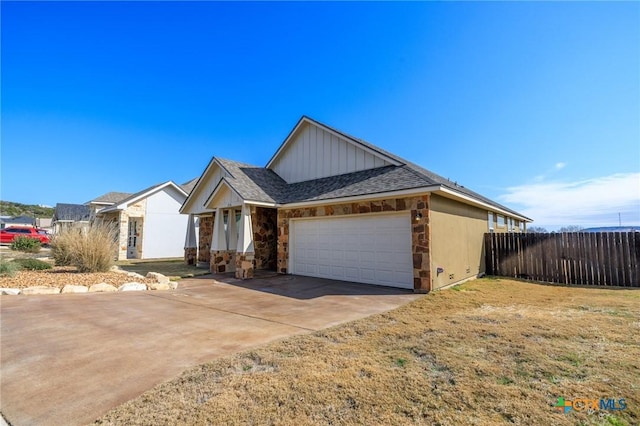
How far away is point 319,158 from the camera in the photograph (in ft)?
44.0

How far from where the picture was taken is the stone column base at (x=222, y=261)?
1322 cm

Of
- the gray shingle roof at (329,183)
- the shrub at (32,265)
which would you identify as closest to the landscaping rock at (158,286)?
the gray shingle roof at (329,183)

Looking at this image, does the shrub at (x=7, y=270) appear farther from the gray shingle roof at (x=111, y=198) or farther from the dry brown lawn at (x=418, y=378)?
the gray shingle roof at (x=111, y=198)

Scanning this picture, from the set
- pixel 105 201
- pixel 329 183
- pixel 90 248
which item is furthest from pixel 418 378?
pixel 105 201

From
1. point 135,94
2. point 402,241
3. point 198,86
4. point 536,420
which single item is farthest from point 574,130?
point 135,94

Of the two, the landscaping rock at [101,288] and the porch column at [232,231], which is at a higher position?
the porch column at [232,231]

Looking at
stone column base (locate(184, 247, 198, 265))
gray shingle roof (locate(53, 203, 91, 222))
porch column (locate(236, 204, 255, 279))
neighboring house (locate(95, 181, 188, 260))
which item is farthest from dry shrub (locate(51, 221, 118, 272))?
gray shingle roof (locate(53, 203, 91, 222))

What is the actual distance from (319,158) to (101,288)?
9.67 metres

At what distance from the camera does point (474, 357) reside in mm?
3766

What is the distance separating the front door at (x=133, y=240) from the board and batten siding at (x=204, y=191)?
701 centimetres

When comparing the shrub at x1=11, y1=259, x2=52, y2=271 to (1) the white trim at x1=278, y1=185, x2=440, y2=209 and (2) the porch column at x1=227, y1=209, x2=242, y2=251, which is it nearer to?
(2) the porch column at x1=227, y1=209, x2=242, y2=251

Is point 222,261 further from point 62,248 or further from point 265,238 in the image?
point 62,248

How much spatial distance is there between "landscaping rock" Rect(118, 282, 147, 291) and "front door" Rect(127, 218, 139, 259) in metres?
13.2

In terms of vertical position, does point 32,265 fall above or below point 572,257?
below
